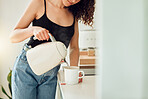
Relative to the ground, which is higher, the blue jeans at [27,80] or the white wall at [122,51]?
the white wall at [122,51]

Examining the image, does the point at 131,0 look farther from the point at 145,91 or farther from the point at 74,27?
the point at 74,27

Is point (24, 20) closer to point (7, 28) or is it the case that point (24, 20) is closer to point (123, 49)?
point (123, 49)

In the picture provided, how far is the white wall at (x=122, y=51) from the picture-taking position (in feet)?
0.34

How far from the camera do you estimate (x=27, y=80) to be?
0.94 m

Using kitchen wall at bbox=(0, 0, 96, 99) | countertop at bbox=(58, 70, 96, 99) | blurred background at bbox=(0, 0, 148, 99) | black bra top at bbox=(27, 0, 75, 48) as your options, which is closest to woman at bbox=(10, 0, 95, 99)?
black bra top at bbox=(27, 0, 75, 48)

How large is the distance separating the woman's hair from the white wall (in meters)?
1.02

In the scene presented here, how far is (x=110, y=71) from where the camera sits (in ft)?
0.37

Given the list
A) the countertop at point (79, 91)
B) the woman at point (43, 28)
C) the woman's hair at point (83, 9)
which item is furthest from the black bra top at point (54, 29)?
the countertop at point (79, 91)

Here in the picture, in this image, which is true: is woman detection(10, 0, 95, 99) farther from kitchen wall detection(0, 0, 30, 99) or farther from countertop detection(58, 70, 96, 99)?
kitchen wall detection(0, 0, 30, 99)

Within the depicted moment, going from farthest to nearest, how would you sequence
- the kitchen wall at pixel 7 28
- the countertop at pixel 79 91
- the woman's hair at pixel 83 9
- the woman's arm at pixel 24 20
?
1. the kitchen wall at pixel 7 28
2. the woman's hair at pixel 83 9
3. the woman's arm at pixel 24 20
4. the countertop at pixel 79 91

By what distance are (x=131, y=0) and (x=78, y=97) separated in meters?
0.66

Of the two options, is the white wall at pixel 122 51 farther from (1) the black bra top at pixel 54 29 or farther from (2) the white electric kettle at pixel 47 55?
(1) the black bra top at pixel 54 29

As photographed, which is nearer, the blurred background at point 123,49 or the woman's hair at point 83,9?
the blurred background at point 123,49

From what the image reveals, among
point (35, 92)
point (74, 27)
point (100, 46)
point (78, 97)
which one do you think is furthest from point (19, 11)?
point (100, 46)
